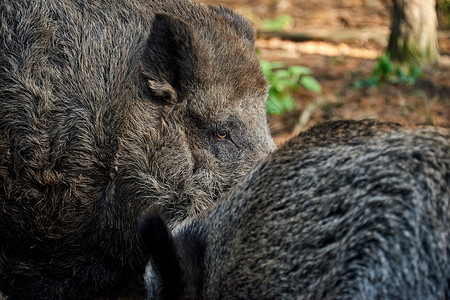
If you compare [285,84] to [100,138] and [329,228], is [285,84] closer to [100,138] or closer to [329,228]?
[100,138]

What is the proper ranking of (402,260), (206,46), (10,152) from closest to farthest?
(402,260), (10,152), (206,46)

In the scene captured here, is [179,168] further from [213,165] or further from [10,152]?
[10,152]

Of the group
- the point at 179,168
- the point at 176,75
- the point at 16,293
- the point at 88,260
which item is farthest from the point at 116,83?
the point at 16,293

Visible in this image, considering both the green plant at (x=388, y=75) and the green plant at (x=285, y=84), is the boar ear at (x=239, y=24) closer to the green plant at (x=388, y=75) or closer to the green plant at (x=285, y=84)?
the green plant at (x=285, y=84)

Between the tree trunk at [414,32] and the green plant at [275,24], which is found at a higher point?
the tree trunk at [414,32]

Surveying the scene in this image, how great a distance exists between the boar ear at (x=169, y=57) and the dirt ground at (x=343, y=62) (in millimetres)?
1463

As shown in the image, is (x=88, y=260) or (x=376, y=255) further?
(x=88, y=260)

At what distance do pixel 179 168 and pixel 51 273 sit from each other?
1165 mm

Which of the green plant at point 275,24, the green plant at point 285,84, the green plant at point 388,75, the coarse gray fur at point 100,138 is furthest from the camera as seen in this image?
the green plant at point 275,24

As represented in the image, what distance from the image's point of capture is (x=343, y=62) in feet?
35.7

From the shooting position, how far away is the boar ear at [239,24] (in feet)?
17.3

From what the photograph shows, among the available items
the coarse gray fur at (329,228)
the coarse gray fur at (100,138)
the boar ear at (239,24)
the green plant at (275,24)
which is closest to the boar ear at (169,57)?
the coarse gray fur at (100,138)

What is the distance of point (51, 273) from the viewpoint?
459 cm

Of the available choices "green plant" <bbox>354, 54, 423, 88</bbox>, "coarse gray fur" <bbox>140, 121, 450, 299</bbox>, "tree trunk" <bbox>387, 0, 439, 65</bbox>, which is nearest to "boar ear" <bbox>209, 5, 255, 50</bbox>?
"coarse gray fur" <bbox>140, 121, 450, 299</bbox>
